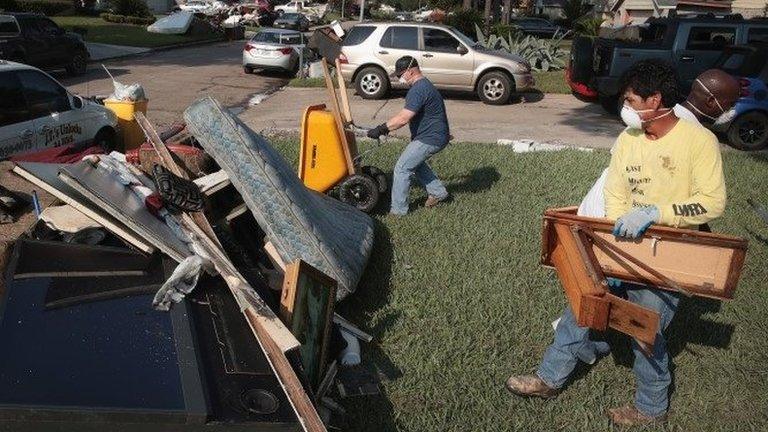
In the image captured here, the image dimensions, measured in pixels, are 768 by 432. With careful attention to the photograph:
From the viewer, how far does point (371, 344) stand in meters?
4.23

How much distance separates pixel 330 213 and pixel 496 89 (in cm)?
1097

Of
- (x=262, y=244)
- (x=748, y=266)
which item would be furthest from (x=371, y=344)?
(x=748, y=266)

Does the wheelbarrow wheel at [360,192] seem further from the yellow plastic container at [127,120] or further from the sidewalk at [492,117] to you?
the sidewalk at [492,117]

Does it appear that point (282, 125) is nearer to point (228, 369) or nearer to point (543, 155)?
point (543, 155)

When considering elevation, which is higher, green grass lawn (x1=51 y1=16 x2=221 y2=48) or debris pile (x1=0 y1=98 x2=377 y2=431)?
debris pile (x1=0 y1=98 x2=377 y2=431)

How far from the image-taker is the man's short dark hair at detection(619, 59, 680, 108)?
3.05 meters

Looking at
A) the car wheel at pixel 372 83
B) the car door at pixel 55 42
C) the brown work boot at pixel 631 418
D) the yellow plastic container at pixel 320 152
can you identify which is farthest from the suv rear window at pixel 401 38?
the brown work boot at pixel 631 418

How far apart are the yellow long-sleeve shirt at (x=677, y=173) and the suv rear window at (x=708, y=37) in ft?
36.9

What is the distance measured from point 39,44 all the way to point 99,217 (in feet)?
50.8

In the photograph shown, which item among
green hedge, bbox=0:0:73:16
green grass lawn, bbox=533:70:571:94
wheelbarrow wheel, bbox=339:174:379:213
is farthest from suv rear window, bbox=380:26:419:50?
green hedge, bbox=0:0:73:16

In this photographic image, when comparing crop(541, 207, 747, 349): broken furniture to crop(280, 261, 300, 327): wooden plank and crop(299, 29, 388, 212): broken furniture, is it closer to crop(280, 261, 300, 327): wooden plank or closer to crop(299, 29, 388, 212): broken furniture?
crop(280, 261, 300, 327): wooden plank

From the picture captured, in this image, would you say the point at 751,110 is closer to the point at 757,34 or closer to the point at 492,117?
the point at 757,34

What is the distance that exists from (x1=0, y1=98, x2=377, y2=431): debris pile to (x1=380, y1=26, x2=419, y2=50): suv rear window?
35.3 ft

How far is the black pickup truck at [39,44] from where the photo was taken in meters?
15.8
